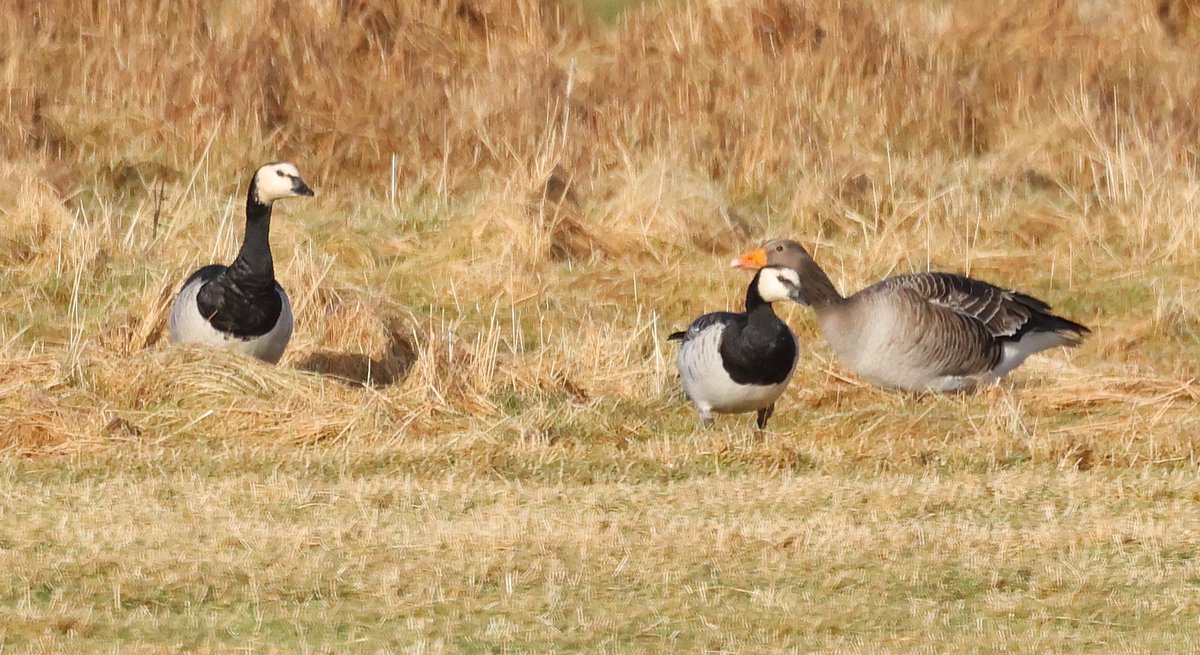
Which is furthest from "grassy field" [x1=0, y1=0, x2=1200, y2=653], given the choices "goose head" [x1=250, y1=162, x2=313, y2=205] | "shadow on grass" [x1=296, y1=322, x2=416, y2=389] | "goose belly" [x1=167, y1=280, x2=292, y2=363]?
"goose head" [x1=250, y1=162, x2=313, y2=205]

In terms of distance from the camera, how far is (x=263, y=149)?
18.1 metres

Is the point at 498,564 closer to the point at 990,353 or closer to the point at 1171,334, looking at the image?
the point at 990,353

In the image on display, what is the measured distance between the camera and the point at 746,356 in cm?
1124

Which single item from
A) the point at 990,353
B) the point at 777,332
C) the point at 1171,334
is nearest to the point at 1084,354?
the point at 1171,334

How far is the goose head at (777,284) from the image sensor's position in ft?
38.6

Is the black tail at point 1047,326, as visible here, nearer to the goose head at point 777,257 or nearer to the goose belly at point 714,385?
the goose head at point 777,257

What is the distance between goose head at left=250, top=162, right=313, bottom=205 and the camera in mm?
12898

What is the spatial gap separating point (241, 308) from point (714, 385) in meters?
2.98

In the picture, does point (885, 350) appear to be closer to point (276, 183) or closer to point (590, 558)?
point (276, 183)

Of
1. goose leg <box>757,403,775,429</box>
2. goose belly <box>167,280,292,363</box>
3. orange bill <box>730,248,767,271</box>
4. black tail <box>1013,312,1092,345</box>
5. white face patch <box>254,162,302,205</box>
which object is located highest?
white face patch <box>254,162,302,205</box>

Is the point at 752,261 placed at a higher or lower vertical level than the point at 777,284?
lower

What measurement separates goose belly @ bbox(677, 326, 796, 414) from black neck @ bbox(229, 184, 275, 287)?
8.87ft

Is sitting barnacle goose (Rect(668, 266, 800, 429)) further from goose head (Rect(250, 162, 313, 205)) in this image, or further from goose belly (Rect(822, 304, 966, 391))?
goose head (Rect(250, 162, 313, 205))

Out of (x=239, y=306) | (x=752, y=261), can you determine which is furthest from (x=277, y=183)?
(x=752, y=261)
